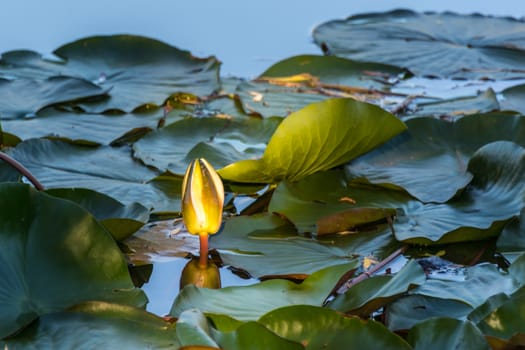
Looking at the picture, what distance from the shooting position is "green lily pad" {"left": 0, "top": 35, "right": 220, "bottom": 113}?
8.01 ft

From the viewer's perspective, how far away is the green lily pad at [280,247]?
1476 mm

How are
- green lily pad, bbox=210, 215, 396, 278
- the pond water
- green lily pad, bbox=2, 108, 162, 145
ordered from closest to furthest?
1. green lily pad, bbox=210, 215, 396, 278
2. green lily pad, bbox=2, 108, 162, 145
3. the pond water

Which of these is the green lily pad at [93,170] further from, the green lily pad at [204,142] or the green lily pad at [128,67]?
the green lily pad at [128,67]

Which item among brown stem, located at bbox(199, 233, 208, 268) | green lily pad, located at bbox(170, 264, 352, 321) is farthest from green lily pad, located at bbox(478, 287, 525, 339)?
brown stem, located at bbox(199, 233, 208, 268)

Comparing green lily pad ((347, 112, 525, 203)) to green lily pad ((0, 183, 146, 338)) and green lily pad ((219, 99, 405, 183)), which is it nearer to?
green lily pad ((219, 99, 405, 183))

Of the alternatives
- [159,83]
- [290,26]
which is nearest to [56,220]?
[159,83]

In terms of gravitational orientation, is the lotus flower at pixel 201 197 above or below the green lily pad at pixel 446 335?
above

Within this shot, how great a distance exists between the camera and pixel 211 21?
10.4ft

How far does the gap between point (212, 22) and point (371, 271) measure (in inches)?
74.8

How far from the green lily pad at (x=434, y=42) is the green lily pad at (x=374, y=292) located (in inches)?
56.3

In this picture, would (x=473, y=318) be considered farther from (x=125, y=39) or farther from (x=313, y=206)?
(x=125, y=39)

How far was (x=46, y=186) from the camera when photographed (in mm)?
1762

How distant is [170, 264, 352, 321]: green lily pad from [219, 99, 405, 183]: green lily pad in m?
0.43

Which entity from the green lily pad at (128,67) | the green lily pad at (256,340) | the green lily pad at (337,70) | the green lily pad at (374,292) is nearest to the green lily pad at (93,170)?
the green lily pad at (128,67)
